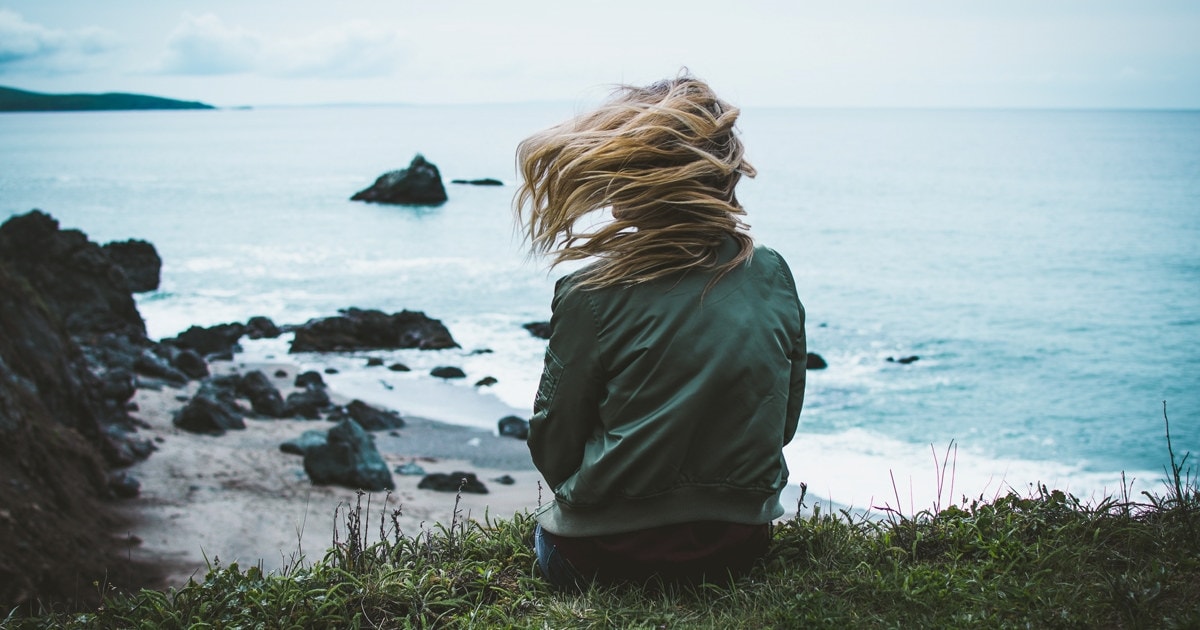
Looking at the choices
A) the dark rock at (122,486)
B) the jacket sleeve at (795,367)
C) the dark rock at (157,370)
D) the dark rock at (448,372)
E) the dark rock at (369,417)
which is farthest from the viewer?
the dark rock at (448,372)

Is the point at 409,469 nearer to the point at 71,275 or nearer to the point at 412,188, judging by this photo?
the point at 71,275

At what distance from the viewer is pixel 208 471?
13781mm

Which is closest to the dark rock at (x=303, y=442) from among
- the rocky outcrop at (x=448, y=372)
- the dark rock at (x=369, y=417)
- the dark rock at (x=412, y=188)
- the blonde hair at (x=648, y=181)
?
the dark rock at (x=369, y=417)

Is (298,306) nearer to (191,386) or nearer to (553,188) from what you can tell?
(191,386)

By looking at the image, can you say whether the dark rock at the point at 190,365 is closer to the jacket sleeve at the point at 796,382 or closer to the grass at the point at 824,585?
the grass at the point at 824,585

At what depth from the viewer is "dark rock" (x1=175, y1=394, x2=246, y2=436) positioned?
52.6ft

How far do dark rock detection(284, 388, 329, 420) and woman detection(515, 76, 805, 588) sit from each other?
15.9 meters

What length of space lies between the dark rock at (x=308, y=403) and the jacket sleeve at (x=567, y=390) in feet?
51.8

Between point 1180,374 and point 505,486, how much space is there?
2126cm

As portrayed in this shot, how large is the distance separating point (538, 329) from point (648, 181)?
2412 cm

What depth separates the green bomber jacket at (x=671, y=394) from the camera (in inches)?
114

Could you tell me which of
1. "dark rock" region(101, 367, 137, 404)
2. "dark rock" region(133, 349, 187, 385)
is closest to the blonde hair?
"dark rock" region(101, 367, 137, 404)

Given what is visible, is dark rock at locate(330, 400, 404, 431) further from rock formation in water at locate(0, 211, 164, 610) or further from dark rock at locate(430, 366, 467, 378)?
rock formation in water at locate(0, 211, 164, 610)

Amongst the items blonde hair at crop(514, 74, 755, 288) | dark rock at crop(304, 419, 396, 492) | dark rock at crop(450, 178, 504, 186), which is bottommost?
dark rock at crop(304, 419, 396, 492)
